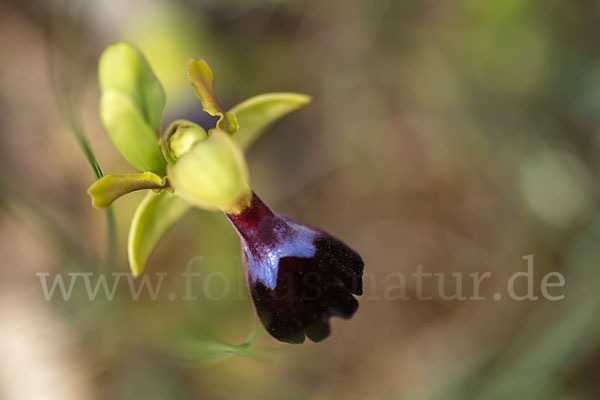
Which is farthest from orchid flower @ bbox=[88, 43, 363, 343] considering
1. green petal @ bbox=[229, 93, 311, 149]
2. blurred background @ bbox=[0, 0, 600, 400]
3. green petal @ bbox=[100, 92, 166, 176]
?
blurred background @ bbox=[0, 0, 600, 400]

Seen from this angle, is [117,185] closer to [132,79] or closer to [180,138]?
[180,138]

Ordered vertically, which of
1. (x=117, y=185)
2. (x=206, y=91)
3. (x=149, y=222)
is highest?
(x=206, y=91)

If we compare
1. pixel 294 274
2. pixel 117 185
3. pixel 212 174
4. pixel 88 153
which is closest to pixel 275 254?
pixel 294 274

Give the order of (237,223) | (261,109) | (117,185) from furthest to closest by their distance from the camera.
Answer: (261,109)
(237,223)
(117,185)

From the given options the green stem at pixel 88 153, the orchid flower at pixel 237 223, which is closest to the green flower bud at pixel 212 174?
the orchid flower at pixel 237 223

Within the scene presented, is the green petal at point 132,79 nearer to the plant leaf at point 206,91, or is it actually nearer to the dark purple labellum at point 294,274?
the plant leaf at point 206,91

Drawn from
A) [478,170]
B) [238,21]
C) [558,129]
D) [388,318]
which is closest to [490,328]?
[388,318]

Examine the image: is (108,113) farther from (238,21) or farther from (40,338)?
(238,21)
